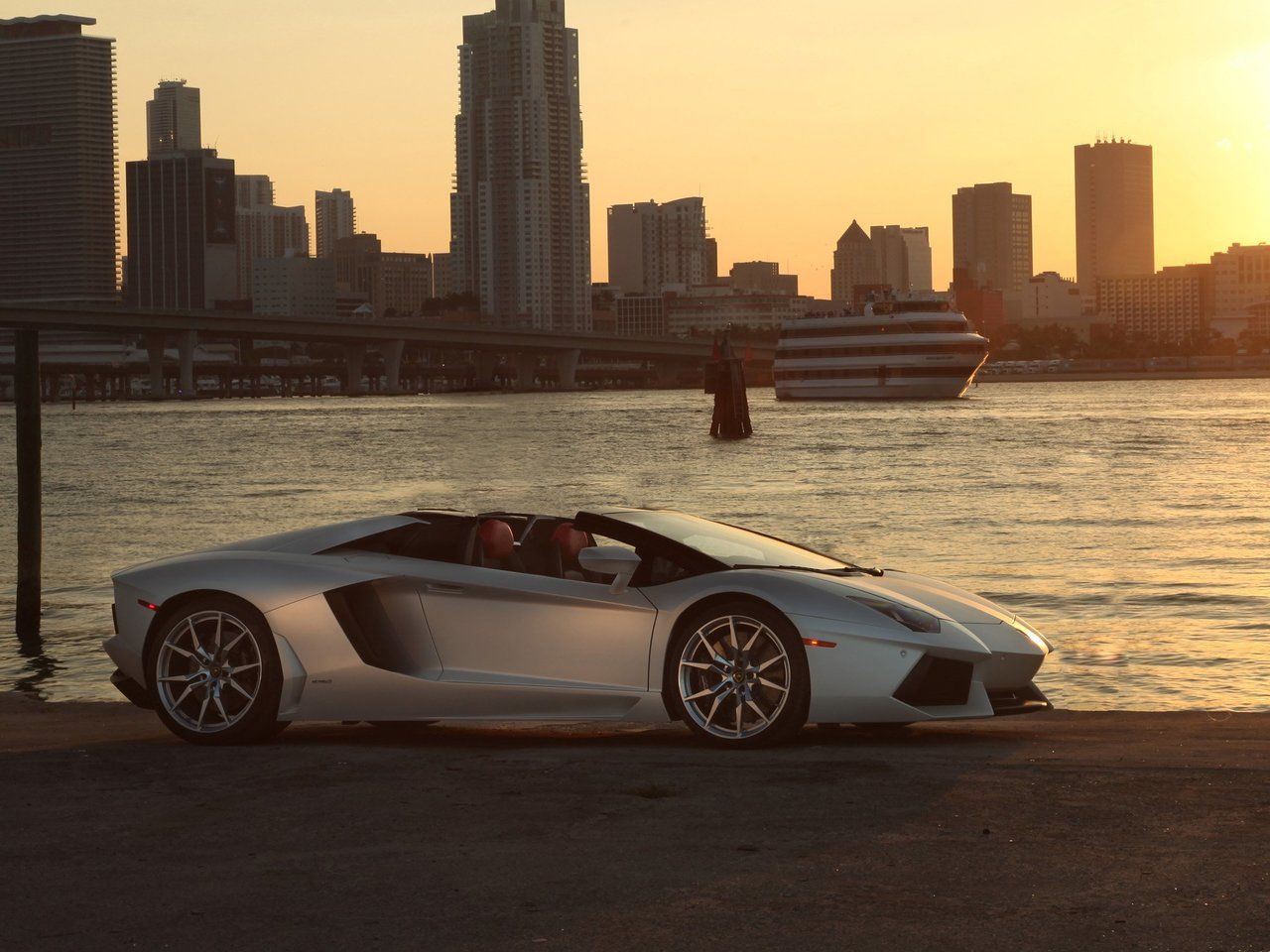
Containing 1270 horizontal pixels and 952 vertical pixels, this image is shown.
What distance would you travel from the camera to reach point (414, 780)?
7047 mm

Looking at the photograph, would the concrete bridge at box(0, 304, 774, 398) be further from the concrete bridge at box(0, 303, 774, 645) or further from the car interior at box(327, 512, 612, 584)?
the car interior at box(327, 512, 612, 584)

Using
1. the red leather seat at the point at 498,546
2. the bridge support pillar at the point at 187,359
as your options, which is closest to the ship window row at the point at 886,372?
the bridge support pillar at the point at 187,359

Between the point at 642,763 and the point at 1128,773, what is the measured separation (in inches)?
75.3

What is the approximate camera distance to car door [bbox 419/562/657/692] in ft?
25.7

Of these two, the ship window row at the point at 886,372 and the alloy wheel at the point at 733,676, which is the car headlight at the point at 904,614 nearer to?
the alloy wheel at the point at 733,676

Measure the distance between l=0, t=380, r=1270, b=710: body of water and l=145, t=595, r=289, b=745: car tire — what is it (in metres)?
4.33

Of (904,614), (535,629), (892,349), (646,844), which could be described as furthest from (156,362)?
(646,844)

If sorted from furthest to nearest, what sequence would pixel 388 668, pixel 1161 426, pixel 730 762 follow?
pixel 1161 426 → pixel 388 668 → pixel 730 762

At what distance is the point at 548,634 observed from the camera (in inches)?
313

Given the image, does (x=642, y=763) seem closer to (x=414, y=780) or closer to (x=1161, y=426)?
(x=414, y=780)

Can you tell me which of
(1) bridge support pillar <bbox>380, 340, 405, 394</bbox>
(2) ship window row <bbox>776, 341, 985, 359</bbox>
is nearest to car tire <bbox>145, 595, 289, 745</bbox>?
(2) ship window row <bbox>776, 341, 985, 359</bbox>

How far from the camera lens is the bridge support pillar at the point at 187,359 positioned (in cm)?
15550

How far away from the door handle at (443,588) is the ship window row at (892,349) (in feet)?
418

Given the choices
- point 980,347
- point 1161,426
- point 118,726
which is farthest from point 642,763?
point 980,347
